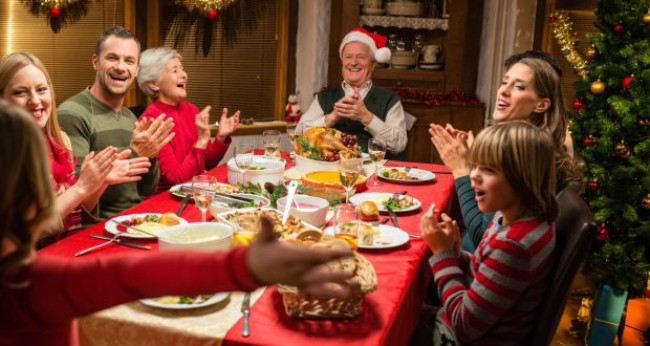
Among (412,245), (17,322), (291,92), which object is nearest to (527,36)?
(291,92)

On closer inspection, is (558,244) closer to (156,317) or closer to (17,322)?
→ (156,317)

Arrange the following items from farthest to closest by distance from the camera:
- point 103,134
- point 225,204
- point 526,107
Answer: point 103,134 < point 526,107 < point 225,204

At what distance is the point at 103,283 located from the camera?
853 mm

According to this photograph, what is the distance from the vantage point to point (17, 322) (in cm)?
86

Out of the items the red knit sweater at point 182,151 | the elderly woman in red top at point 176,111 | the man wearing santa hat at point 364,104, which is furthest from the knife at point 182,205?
the man wearing santa hat at point 364,104

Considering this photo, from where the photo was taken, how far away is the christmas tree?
303 cm

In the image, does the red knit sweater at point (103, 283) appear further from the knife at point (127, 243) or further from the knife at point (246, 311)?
the knife at point (127, 243)

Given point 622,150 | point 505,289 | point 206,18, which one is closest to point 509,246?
point 505,289

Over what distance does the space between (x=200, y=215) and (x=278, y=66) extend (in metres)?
2.97

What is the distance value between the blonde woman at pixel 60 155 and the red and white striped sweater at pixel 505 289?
1.20 meters

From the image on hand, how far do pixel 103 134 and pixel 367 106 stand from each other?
1906 mm

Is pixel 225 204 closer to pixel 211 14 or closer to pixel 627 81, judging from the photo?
pixel 627 81

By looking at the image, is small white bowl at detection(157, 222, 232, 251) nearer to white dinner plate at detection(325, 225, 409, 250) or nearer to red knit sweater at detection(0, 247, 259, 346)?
white dinner plate at detection(325, 225, 409, 250)

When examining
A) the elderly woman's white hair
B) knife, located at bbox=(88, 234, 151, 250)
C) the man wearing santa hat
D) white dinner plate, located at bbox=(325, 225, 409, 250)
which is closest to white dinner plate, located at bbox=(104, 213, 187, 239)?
knife, located at bbox=(88, 234, 151, 250)
